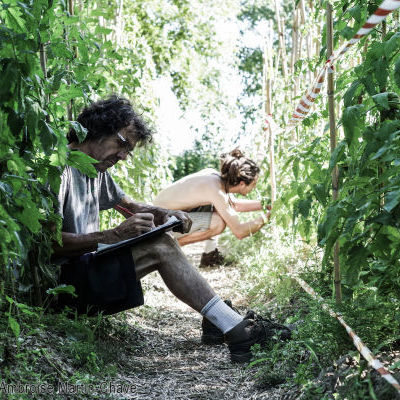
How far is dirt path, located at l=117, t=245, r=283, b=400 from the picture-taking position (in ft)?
7.89

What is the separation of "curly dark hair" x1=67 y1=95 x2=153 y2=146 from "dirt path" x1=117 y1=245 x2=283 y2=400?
1.06 m

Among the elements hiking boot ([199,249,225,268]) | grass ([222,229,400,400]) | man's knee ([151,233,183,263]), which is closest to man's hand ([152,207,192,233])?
man's knee ([151,233,183,263])

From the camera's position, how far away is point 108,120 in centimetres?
308

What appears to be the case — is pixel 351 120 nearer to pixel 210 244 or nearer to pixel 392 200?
pixel 392 200

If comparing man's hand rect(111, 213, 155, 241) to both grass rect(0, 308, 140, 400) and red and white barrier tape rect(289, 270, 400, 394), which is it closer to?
grass rect(0, 308, 140, 400)

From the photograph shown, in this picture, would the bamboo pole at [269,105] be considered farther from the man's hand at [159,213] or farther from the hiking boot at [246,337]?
the hiking boot at [246,337]

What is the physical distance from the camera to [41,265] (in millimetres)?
2520

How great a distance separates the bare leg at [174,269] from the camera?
2811mm

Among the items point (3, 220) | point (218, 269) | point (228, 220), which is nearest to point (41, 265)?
point (3, 220)

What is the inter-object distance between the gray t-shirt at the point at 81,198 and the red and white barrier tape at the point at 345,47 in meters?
1.08

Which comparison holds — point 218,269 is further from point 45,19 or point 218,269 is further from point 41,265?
point 45,19

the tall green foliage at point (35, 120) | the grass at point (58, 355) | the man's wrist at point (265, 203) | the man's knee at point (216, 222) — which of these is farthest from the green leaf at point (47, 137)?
the man's wrist at point (265, 203)

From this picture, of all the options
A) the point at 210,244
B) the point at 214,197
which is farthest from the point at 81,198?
the point at 210,244

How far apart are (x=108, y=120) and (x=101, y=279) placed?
2.69 ft
